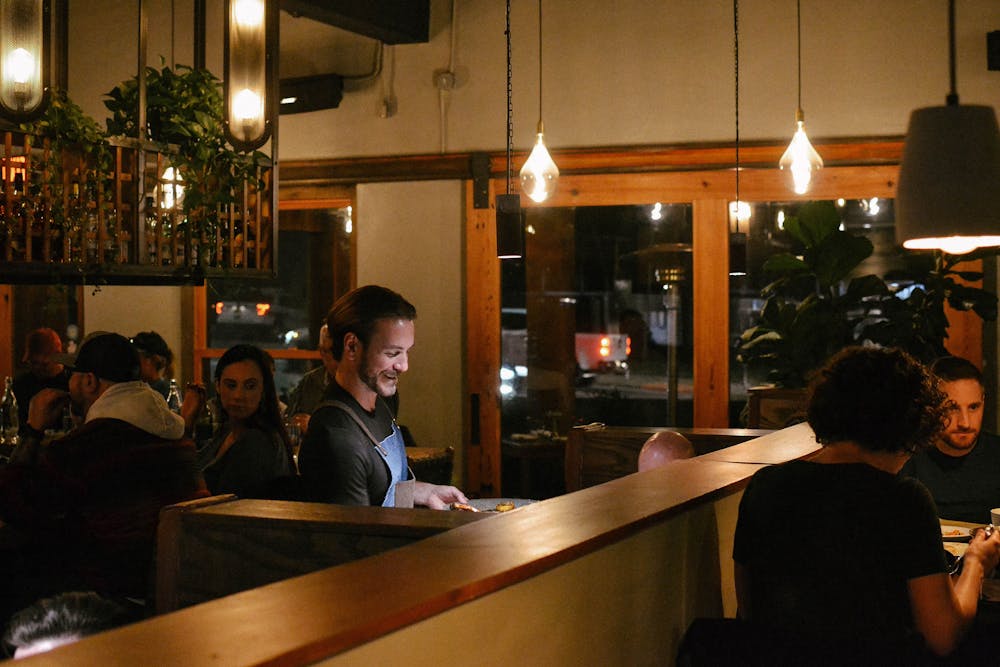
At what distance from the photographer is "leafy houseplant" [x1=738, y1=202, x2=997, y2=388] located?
18.9 feet

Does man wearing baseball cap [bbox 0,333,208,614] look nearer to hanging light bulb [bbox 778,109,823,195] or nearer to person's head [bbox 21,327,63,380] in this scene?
hanging light bulb [bbox 778,109,823,195]

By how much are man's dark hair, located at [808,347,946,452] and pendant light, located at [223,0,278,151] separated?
2.34 meters

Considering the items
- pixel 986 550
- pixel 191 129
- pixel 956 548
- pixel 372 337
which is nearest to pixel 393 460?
pixel 372 337

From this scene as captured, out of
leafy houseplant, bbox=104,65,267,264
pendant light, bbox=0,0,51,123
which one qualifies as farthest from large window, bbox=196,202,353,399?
pendant light, bbox=0,0,51,123

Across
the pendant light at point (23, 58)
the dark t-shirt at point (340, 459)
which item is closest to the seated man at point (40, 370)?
the pendant light at point (23, 58)

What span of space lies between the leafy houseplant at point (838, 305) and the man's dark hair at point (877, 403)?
333 centimetres

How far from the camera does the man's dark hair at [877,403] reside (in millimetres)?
2408

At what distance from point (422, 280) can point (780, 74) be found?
7.84 feet

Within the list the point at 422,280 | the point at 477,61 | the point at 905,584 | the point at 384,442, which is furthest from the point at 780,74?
the point at 905,584

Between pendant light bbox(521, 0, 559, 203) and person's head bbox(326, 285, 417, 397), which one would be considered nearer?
person's head bbox(326, 285, 417, 397)

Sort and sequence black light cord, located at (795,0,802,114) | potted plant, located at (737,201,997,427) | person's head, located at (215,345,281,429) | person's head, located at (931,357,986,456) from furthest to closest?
black light cord, located at (795,0,802,114), potted plant, located at (737,201,997,427), person's head, located at (215,345,281,429), person's head, located at (931,357,986,456)

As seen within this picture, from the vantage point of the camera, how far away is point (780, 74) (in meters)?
6.34

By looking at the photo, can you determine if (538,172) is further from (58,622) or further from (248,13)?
(58,622)

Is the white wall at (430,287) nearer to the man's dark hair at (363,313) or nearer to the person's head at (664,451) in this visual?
the person's head at (664,451)
